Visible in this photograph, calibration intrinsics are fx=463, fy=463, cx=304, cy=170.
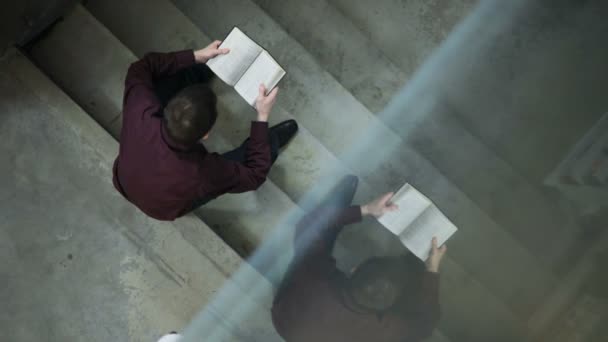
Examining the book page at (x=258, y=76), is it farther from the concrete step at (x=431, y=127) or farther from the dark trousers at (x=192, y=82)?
the concrete step at (x=431, y=127)

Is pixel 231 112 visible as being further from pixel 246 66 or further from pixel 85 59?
pixel 85 59

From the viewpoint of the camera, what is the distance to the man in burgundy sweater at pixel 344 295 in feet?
6.86

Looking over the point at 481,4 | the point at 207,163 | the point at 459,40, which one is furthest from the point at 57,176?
the point at 481,4

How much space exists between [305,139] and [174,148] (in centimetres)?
115

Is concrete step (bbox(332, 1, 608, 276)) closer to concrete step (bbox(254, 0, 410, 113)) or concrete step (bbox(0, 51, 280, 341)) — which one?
concrete step (bbox(254, 0, 410, 113))

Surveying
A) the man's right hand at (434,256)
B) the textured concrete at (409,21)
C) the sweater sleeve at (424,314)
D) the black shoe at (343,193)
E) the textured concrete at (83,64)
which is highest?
the textured concrete at (409,21)

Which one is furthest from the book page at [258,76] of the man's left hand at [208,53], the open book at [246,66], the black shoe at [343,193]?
the black shoe at [343,193]

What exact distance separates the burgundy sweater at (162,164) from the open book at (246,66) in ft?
0.81

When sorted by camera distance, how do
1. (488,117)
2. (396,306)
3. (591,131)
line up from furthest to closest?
1. (488,117)
2. (591,131)
3. (396,306)

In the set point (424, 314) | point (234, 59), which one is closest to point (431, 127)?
point (424, 314)

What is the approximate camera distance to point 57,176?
2.37m

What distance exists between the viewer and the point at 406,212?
257 centimetres

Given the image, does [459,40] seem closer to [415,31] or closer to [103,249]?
[415,31]

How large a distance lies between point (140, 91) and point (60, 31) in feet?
3.00
